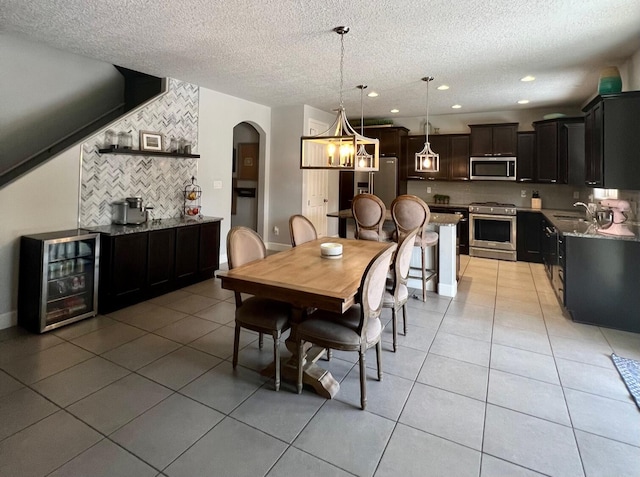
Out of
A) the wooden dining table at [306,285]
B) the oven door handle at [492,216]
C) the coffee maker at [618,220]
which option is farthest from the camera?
the oven door handle at [492,216]

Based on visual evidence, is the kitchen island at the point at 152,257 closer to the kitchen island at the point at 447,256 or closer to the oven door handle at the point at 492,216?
the kitchen island at the point at 447,256

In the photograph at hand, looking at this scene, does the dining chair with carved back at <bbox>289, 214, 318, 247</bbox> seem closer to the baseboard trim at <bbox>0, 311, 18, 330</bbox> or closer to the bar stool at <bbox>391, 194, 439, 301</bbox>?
the bar stool at <bbox>391, 194, 439, 301</bbox>

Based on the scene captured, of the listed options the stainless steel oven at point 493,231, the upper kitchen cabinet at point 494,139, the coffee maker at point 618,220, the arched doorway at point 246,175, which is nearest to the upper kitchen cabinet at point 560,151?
the upper kitchen cabinet at point 494,139

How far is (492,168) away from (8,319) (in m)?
7.30

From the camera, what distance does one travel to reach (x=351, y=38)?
3.39m

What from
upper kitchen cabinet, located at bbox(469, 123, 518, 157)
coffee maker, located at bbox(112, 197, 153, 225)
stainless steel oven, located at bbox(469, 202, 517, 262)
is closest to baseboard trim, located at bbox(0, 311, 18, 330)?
coffee maker, located at bbox(112, 197, 153, 225)

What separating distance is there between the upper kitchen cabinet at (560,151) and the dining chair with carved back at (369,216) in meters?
3.59

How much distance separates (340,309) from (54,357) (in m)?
2.37

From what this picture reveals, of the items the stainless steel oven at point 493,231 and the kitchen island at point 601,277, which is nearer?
the kitchen island at point 601,277

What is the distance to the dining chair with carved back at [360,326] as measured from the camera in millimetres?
2121

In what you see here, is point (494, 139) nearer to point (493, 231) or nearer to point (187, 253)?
point (493, 231)

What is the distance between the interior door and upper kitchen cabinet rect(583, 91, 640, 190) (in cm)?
437

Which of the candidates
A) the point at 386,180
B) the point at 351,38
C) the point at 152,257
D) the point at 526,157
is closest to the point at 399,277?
the point at 351,38

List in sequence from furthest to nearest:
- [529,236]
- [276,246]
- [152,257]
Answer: [276,246], [529,236], [152,257]
